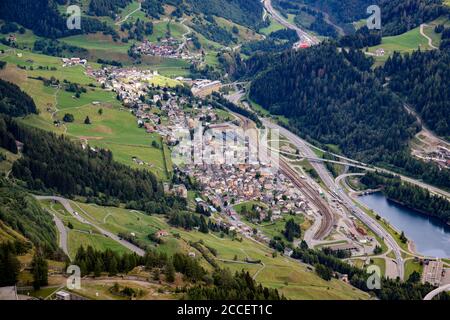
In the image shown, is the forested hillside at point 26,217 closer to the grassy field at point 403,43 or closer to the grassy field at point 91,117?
the grassy field at point 91,117

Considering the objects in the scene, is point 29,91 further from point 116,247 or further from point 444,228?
point 444,228

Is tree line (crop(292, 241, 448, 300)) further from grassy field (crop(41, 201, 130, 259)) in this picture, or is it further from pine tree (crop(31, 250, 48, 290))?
pine tree (crop(31, 250, 48, 290))

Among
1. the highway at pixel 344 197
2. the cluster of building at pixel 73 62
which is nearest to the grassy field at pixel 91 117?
the cluster of building at pixel 73 62

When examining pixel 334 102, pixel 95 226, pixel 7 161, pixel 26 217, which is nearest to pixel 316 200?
pixel 95 226

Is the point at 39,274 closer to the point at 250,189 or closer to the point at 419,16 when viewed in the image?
the point at 250,189
